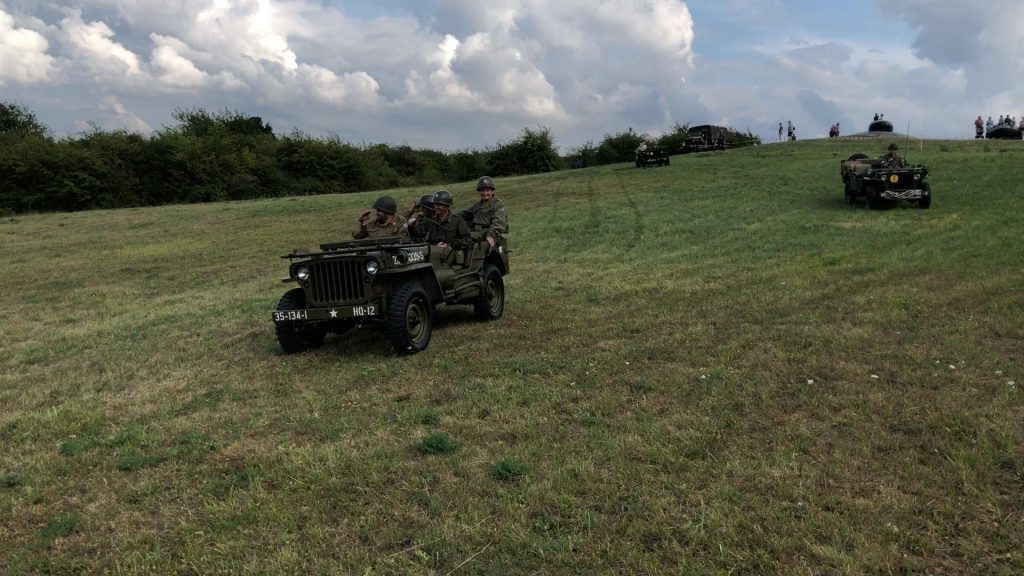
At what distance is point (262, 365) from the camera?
7.05 metres

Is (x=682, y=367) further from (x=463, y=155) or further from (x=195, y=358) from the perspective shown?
(x=463, y=155)

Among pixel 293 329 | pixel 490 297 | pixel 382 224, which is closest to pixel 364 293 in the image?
pixel 293 329

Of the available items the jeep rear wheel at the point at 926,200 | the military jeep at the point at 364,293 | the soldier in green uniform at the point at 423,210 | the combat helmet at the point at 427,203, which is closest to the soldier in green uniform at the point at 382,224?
the soldier in green uniform at the point at 423,210

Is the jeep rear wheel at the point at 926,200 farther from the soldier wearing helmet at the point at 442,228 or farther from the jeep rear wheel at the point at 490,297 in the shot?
the soldier wearing helmet at the point at 442,228

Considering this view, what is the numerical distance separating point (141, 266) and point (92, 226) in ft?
47.5

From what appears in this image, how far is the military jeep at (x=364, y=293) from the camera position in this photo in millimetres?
6949

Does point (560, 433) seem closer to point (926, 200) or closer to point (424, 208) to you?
point (424, 208)

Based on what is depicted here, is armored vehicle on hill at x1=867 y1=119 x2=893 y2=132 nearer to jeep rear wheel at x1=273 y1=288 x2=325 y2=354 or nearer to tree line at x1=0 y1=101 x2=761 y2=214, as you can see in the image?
tree line at x1=0 y1=101 x2=761 y2=214

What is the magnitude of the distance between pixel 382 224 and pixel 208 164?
46062 mm

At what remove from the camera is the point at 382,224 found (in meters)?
8.78

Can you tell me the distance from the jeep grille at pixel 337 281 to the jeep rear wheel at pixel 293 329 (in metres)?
0.29

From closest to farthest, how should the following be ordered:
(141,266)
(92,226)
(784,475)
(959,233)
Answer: (784,475)
(959,233)
(141,266)
(92,226)

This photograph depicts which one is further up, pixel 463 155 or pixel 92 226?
pixel 463 155

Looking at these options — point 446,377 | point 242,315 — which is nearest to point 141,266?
point 242,315
